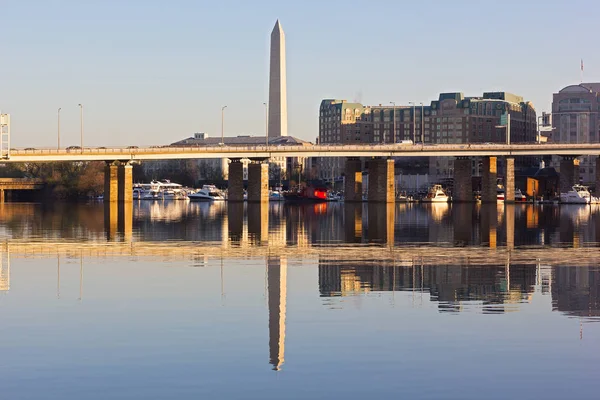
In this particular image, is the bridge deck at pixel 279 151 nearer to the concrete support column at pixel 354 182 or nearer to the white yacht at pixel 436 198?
the concrete support column at pixel 354 182

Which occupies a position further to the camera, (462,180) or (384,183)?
(462,180)

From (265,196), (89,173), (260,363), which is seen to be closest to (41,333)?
(260,363)

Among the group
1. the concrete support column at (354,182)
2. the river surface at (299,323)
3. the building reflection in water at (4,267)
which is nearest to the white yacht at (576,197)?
the concrete support column at (354,182)

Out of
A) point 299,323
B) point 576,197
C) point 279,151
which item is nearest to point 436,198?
point 576,197

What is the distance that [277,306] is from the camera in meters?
26.8

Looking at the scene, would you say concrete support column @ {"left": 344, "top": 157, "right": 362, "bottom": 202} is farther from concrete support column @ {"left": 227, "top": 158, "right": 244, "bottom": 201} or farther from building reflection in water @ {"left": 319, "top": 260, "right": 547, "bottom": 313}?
building reflection in water @ {"left": 319, "top": 260, "right": 547, "bottom": 313}

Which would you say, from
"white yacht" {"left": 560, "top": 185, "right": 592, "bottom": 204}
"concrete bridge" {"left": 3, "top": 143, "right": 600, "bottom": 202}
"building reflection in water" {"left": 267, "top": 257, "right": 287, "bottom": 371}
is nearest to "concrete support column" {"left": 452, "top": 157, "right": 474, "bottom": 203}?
"concrete bridge" {"left": 3, "top": 143, "right": 600, "bottom": 202}

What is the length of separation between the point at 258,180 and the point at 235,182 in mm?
7754

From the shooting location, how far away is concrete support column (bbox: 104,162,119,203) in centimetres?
13325

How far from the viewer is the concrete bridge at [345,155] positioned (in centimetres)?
13200

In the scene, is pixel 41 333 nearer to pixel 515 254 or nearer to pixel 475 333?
pixel 475 333

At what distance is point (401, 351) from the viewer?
67.3 ft

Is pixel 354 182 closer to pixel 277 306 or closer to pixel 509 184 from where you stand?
pixel 509 184

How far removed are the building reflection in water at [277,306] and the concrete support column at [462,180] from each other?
355 ft
